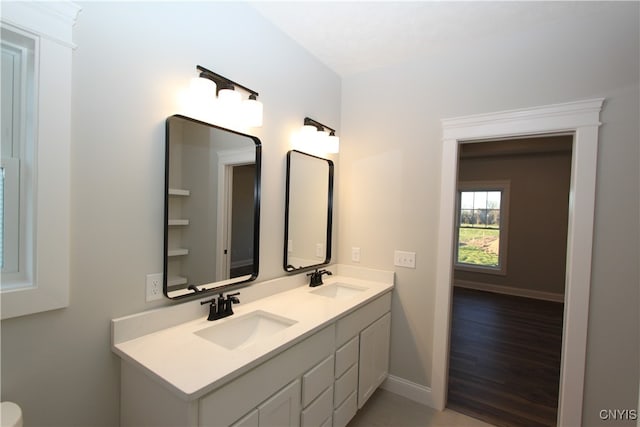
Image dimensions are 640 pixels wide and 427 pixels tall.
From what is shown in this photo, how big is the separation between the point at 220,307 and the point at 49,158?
0.97 m

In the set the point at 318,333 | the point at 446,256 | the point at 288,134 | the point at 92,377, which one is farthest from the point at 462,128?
the point at 92,377

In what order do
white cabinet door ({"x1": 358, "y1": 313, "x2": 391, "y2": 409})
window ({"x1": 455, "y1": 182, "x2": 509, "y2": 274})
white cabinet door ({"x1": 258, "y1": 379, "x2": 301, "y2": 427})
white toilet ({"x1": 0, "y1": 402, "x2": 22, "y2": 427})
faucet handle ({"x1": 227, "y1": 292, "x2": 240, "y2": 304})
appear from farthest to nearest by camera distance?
window ({"x1": 455, "y1": 182, "x2": 509, "y2": 274}) → white cabinet door ({"x1": 358, "y1": 313, "x2": 391, "y2": 409}) → faucet handle ({"x1": 227, "y1": 292, "x2": 240, "y2": 304}) → white cabinet door ({"x1": 258, "y1": 379, "x2": 301, "y2": 427}) → white toilet ({"x1": 0, "y1": 402, "x2": 22, "y2": 427})

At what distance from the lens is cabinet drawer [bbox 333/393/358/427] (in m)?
1.72

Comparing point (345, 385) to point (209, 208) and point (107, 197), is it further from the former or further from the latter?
point (107, 197)

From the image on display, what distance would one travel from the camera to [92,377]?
1.19 meters

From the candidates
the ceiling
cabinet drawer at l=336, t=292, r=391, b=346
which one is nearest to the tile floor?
cabinet drawer at l=336, t=292, r=391, b=346

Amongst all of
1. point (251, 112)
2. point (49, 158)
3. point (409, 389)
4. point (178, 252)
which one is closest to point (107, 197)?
point (49, 158)

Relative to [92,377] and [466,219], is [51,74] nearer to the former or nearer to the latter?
[92,377]

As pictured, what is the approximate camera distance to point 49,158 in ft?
3.40

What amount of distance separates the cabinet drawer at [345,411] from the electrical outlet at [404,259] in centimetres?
100

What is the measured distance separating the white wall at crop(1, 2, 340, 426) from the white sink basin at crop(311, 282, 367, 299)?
48.1 inches

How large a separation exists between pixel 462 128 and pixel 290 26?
1.39 m

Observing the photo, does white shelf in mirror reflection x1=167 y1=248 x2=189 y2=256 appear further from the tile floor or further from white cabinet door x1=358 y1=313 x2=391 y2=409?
the tile floor

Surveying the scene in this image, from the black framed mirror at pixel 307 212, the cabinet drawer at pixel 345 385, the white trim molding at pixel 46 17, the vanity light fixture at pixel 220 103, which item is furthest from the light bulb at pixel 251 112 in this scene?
the cabinet drawer at pixel 345 385
